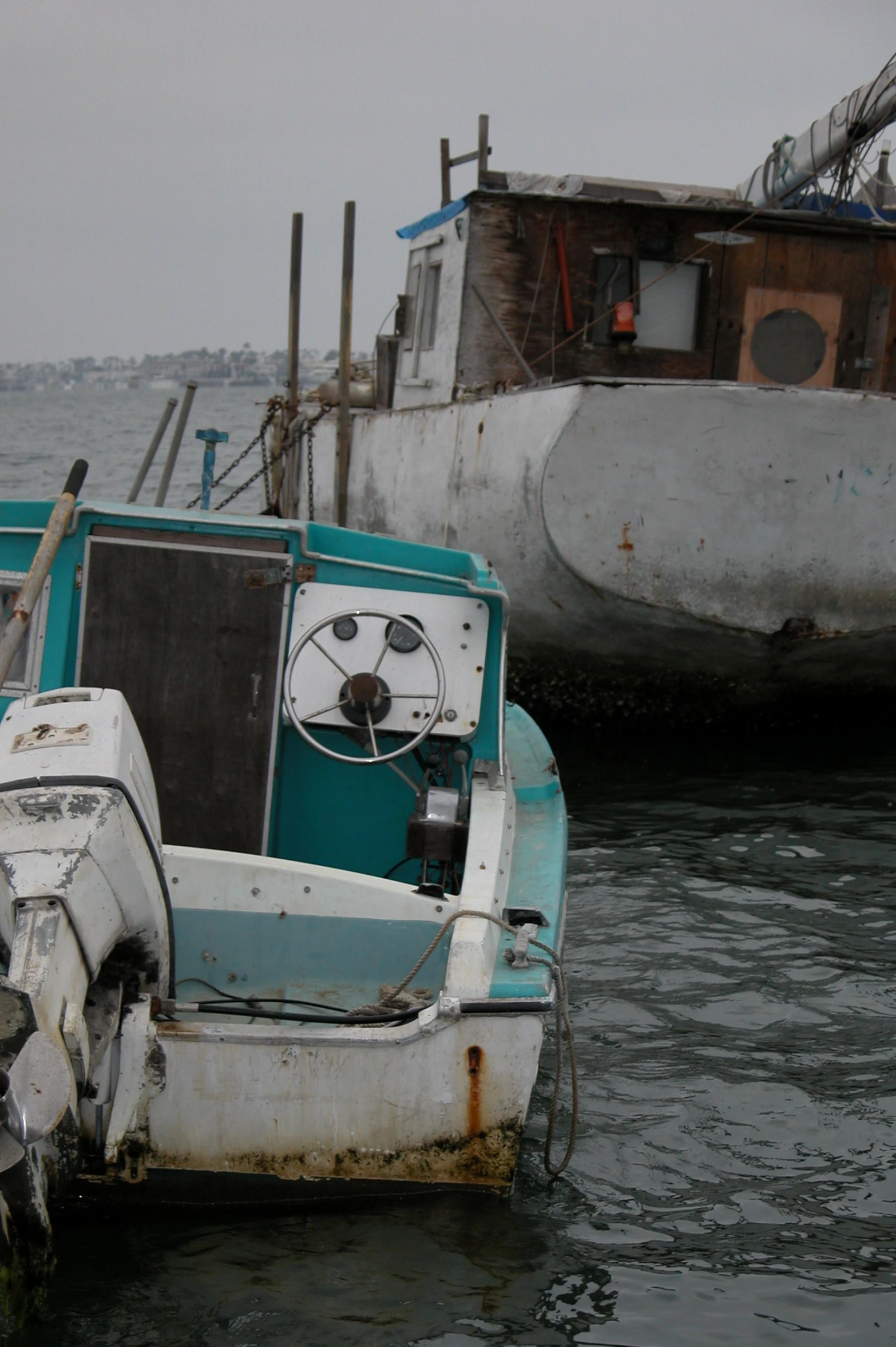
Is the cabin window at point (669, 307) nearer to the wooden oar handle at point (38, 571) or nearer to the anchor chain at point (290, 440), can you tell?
the anchor chain at point (290, 440)

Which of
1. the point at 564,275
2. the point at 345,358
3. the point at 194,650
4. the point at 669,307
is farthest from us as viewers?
the point at 345,358

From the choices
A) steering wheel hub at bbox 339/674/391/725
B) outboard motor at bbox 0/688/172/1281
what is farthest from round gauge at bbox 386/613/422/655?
outboard motor at bbox 0/688/172/1281

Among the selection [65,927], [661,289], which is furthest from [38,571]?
[661,289]

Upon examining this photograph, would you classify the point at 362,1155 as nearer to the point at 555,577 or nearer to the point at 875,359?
the point at 555,577

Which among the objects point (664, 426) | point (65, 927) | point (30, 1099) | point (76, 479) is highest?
point (664, 426)

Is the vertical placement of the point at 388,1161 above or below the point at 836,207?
below

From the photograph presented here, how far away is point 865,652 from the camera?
8.94 m

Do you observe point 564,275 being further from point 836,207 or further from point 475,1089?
point 475,1089

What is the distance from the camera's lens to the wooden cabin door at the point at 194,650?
5.06m

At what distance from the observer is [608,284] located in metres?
11.0

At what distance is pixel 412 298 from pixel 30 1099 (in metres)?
11.0

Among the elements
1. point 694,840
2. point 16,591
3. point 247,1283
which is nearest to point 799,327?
point 694,840

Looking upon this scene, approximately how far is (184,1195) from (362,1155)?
0.49m

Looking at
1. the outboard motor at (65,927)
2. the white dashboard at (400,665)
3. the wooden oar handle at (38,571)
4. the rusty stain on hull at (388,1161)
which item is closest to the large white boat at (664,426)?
the white dashboard at (400,665)
